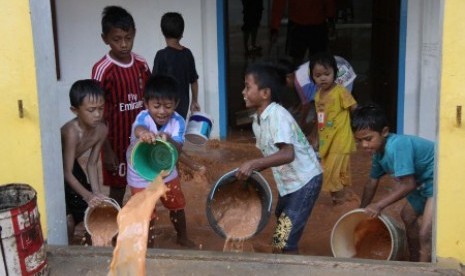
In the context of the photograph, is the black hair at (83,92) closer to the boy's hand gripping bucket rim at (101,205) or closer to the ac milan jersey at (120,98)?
the ac milan jersey at (120,98)

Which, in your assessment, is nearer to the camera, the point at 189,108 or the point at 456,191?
the point at 456,191

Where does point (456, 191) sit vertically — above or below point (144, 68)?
below

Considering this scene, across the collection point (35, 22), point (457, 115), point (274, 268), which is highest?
point (35, 22)

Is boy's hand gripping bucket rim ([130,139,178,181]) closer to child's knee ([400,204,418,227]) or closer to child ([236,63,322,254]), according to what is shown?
child ([236,63,322,254])

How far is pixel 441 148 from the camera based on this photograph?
351cm

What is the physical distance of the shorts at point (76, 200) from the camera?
4.38 metres

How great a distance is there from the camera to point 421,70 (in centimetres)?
654

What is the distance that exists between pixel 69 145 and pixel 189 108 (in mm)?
2049

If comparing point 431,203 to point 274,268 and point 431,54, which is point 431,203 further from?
point 431,54

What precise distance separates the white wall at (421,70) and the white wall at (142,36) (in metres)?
2.00

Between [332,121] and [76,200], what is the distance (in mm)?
2046

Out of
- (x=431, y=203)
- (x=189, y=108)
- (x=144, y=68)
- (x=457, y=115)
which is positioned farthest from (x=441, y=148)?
(x=189, y=108)

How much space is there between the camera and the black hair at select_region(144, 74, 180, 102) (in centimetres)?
416

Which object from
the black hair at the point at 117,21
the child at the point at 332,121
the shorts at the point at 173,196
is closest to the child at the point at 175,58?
the black hair at the point at 117,21
